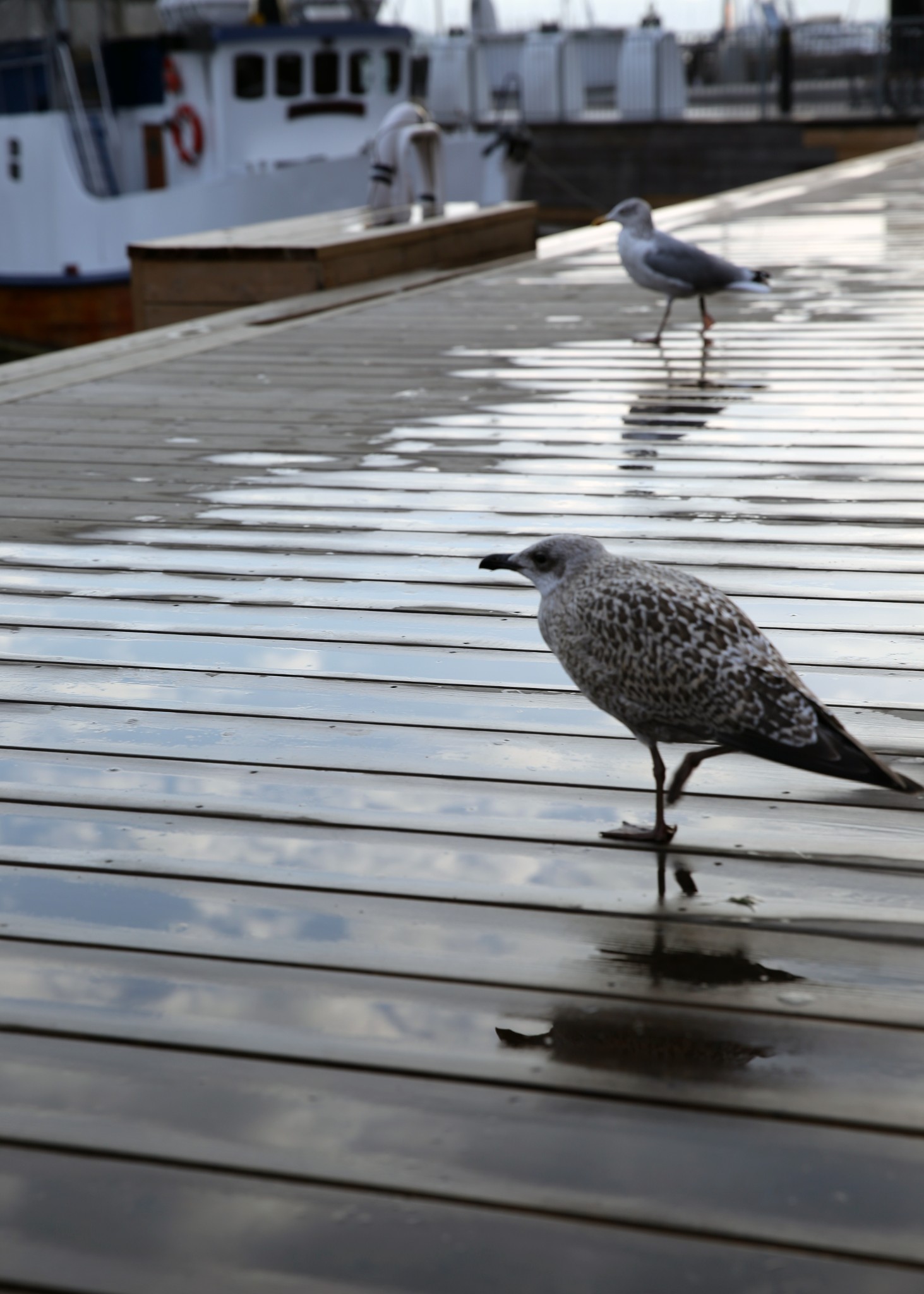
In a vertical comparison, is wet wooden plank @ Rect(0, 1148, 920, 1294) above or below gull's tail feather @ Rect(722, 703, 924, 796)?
below

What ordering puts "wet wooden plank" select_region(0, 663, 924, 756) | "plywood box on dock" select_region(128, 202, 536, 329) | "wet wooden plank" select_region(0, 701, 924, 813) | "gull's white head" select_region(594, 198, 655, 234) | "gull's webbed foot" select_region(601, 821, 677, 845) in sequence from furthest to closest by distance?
"plywood box on dock" select_region(128, 202, 536, 329)
"gull's white head" select_region(594, 198, 655, 234)
"wet wooden plank" select_region(0, 663, 924, 756)
"wet wooden plank" select_region(0, 701, 924, 813)
"gull's webbed foot" select_region(601, 821, 677, 845)

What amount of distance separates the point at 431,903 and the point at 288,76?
20461 millimetres

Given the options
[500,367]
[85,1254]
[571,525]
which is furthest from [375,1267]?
[500,367]

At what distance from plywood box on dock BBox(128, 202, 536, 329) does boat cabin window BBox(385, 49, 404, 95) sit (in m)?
11.5

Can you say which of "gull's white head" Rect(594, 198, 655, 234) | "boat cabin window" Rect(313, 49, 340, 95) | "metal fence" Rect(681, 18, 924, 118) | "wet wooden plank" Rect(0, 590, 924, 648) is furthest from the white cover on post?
"metal fence" Rect(681, 18, 924, 118)

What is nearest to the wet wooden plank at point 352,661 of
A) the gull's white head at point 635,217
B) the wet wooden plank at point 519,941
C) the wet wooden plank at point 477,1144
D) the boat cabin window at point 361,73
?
the wet wooden plank at point 519,941

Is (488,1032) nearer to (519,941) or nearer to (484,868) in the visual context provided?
(519,941)

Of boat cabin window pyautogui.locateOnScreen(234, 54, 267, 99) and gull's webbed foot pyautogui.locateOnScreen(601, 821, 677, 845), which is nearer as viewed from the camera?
gull's webbed foot pyautogui.locateOnScreen(601, 821, 677, 845)

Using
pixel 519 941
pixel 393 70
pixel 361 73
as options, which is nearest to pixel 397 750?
pixel 519 941

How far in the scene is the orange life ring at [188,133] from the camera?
21000 millimetres

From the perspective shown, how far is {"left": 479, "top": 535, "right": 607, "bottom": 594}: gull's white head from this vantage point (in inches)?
101

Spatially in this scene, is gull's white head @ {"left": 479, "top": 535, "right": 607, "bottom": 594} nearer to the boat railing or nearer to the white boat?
the white boat

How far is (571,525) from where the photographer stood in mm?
4270

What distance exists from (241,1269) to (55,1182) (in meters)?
0.27
